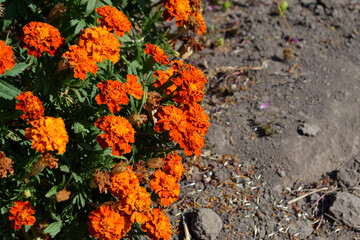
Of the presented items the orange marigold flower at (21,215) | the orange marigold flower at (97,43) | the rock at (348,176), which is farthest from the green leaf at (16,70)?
the rock at (348,176)

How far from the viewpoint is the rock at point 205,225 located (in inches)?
152

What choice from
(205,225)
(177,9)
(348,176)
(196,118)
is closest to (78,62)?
(196,118)

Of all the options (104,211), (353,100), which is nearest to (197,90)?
(104,211)

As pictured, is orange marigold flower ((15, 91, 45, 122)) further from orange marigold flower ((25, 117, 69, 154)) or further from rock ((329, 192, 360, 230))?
rock ((329, 192, 360, 230))

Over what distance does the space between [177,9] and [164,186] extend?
153 centimetres

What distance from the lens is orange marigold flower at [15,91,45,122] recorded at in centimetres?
293

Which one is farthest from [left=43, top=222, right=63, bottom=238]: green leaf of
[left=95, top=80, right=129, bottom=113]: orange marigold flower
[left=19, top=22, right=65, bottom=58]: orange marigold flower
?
[left=19, top=22, right=65, bottom=58]: orange marigold flower

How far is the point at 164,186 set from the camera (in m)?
3.17

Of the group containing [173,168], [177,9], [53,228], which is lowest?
[53,228]

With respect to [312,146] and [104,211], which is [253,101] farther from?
[104,211]

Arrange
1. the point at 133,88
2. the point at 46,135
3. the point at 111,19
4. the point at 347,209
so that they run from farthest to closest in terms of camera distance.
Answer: the point at 347,209 < the point at 111,19 < the point at 133,88 < the point at 46,135

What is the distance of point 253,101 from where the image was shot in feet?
17.0

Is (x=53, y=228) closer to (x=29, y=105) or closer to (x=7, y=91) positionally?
(x=29, y=105)

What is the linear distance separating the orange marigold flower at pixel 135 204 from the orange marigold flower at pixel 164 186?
217mm
